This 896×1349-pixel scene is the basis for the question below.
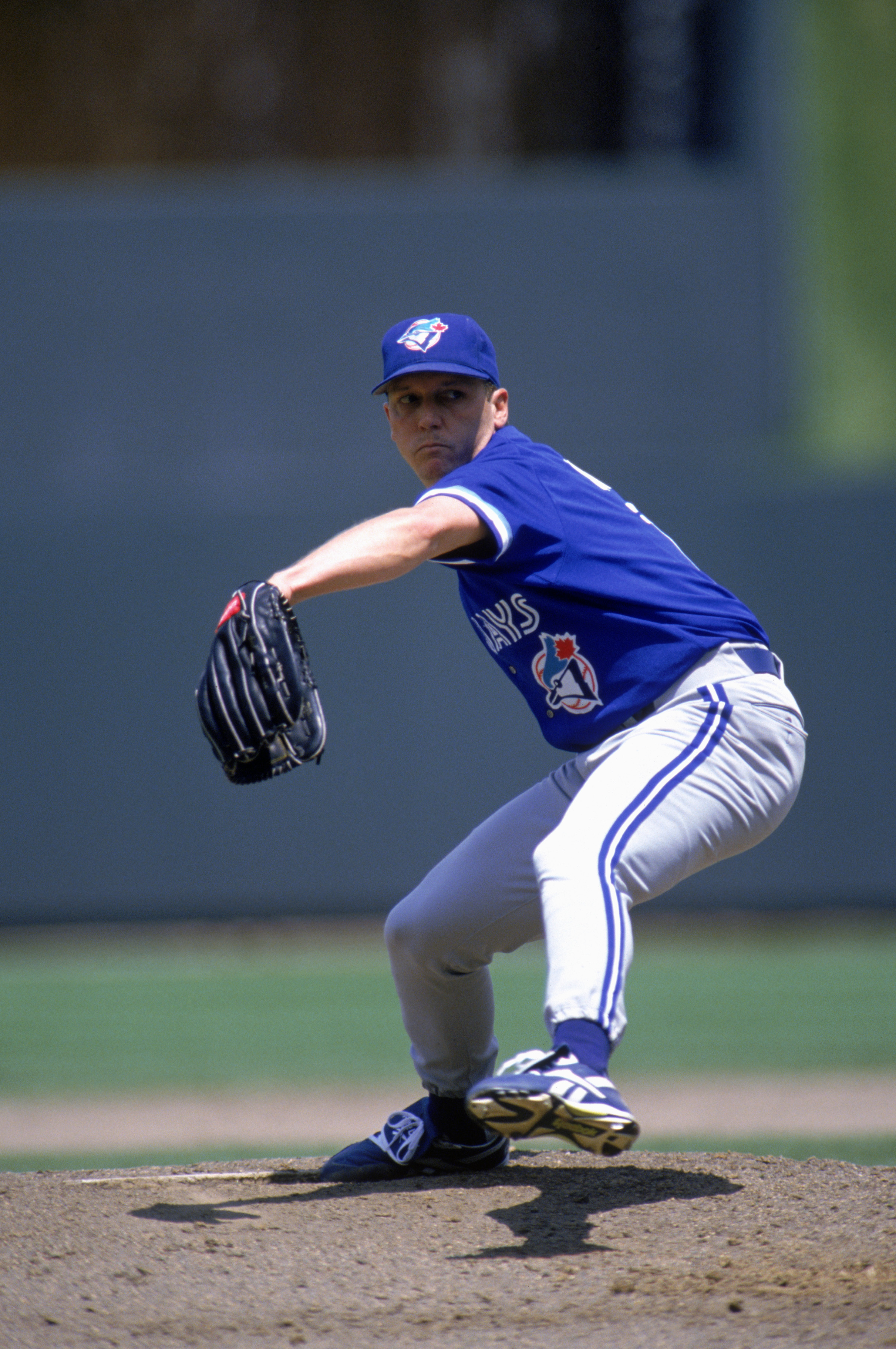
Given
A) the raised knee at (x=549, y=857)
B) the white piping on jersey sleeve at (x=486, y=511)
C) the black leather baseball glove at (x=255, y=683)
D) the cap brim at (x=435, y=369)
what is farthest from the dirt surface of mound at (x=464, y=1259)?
the cap brim at (x=435, y=369)

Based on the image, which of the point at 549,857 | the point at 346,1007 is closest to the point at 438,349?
the point at 549,857

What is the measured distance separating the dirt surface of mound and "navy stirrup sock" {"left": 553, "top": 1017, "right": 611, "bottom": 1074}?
16.6 inches

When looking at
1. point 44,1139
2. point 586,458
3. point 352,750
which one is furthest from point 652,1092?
point 586,458

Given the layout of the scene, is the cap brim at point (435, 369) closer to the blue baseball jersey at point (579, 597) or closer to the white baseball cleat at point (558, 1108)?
the blue baseball jersey at point (579, 597)

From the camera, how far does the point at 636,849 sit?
2.73 m

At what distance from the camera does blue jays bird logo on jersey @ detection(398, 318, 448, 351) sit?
3.10m

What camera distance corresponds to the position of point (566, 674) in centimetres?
299

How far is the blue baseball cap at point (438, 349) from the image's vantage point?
3084mm

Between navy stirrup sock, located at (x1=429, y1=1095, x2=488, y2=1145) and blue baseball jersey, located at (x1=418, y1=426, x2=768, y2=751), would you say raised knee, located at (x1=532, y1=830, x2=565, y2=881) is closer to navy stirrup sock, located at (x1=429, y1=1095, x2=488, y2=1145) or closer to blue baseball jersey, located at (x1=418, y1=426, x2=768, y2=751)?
blue baseball jersey, located at (x1=418, y1=426, x2=768, y2=751)

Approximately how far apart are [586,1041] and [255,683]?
863mm

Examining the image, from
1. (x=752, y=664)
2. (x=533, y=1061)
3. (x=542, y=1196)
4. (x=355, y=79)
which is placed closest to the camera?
(x=533, y=1061)

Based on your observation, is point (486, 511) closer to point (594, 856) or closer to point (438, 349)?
point (438, 349)

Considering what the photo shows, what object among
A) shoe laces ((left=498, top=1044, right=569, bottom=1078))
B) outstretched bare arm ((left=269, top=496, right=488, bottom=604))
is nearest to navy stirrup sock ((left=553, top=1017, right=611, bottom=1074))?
shoe laces ((left=498, top=1044, right=569, bottom=1078))

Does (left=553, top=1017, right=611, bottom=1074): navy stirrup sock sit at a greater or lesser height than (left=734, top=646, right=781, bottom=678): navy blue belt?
lesser
